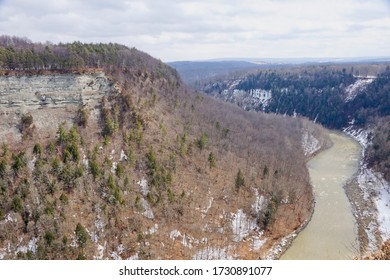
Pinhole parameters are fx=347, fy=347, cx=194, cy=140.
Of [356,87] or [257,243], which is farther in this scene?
[356,87]

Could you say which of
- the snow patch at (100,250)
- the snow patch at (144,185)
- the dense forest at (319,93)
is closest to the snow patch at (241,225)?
the snow patch at (144,185)

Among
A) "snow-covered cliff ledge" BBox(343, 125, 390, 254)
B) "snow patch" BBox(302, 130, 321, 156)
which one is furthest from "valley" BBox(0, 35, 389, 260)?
"snow patch" BBox(302, 130, 321, 156)

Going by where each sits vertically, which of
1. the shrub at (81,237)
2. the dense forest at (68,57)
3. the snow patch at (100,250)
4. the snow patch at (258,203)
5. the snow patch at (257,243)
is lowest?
the snow patch at (257,243)

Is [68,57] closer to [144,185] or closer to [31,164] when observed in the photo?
[31,164]

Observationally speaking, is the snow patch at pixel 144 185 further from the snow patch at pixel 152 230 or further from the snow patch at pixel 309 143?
the snow patch at pixel 309 143

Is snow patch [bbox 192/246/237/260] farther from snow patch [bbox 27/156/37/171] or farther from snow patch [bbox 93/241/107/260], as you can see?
snow patch [bbox 27/156/37/171]

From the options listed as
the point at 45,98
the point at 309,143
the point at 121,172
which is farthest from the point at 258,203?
the point at 309,143
